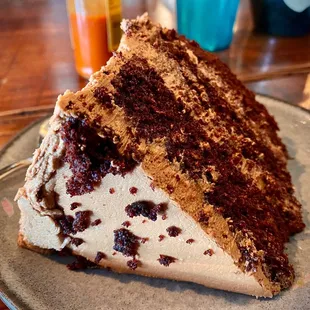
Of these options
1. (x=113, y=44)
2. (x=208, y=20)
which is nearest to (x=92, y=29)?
(x=113, y=44)

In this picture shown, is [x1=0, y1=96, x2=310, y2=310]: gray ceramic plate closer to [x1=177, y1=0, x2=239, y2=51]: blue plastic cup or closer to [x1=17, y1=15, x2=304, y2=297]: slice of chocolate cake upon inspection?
[x1=17, y1=15, x2=304, y2=297]: slice of chocolate cake

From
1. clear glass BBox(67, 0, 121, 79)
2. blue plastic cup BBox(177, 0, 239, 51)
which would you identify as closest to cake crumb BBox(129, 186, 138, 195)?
clear glass BBox(67, 0, 121, 79)

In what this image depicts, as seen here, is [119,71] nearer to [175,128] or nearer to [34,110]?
[175,128]

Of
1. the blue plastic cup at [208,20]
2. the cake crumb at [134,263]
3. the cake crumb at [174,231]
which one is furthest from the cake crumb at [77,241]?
the blue plastic cup at [208,20]

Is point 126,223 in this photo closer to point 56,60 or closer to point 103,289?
point 103,289

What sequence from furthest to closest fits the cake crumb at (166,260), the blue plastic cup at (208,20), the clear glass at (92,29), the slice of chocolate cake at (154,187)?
the blue plastic cup at (208,20) → the clear glass at (92,29) → the cake crumb at (166,260) → the slice of chocolate cake at (154,187)

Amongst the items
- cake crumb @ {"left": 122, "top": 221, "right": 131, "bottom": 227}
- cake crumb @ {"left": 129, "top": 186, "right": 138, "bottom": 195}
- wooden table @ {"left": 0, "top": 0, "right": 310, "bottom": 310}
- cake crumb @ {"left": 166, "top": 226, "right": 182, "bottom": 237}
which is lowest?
wooden table @ {"left": 0, "top": 0, "right": 310, "bottom": 310}

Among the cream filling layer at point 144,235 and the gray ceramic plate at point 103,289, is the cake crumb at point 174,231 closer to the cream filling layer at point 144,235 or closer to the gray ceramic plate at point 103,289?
the cream filling layer at point 144,235
